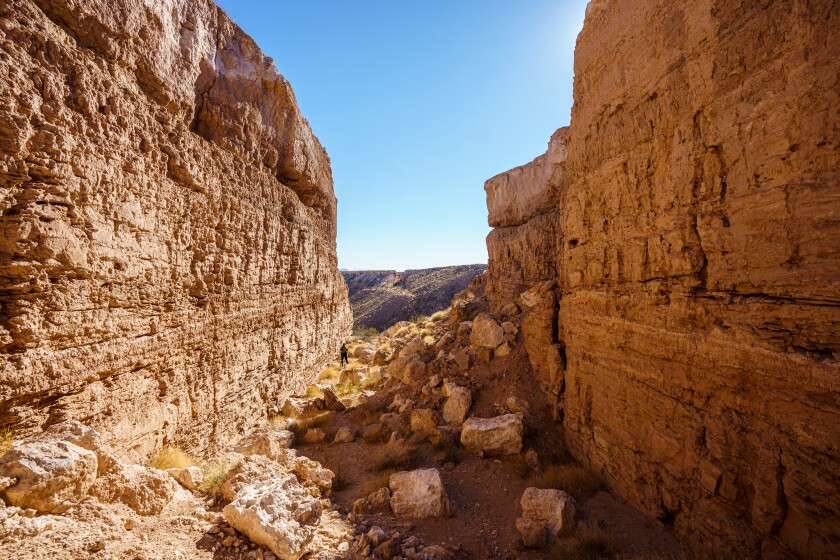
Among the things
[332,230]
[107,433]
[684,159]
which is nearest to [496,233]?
[332,230]

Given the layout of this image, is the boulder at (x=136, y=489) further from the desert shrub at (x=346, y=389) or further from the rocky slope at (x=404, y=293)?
the rocky slope at (x=404, y=293)

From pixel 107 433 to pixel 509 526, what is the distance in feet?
15.4

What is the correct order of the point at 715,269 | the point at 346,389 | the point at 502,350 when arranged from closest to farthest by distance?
1. the point at 715,269
2. the point at 502,350
3. the point at 346,389

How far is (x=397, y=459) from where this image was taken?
6129mm

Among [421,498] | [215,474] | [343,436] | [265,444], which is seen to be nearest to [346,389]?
[343,436]

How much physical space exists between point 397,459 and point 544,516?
2.57 metres

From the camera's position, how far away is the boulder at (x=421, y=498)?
4.69 meters

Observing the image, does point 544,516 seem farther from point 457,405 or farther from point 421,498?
point 457,405

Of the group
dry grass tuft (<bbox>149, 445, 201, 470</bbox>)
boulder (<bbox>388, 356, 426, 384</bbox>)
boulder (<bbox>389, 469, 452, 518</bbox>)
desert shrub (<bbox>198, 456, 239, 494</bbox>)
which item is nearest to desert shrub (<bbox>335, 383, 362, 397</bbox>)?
boulder (<bbox>388, 356, 426, 384</bbox>)

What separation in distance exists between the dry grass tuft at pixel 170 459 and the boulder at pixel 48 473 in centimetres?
189

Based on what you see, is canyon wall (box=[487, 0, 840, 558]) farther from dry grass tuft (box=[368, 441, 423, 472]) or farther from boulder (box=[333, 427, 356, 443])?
boulder (box=[333, 427, 356, 443])

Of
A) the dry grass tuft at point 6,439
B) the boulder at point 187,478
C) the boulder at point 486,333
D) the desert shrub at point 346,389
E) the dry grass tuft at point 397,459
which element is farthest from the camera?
the desert shrub at point 346,389

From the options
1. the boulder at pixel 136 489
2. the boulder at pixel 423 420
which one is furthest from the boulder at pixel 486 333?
the boulder at pixel 136 489

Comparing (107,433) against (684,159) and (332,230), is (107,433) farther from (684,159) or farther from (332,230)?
(332,230)
